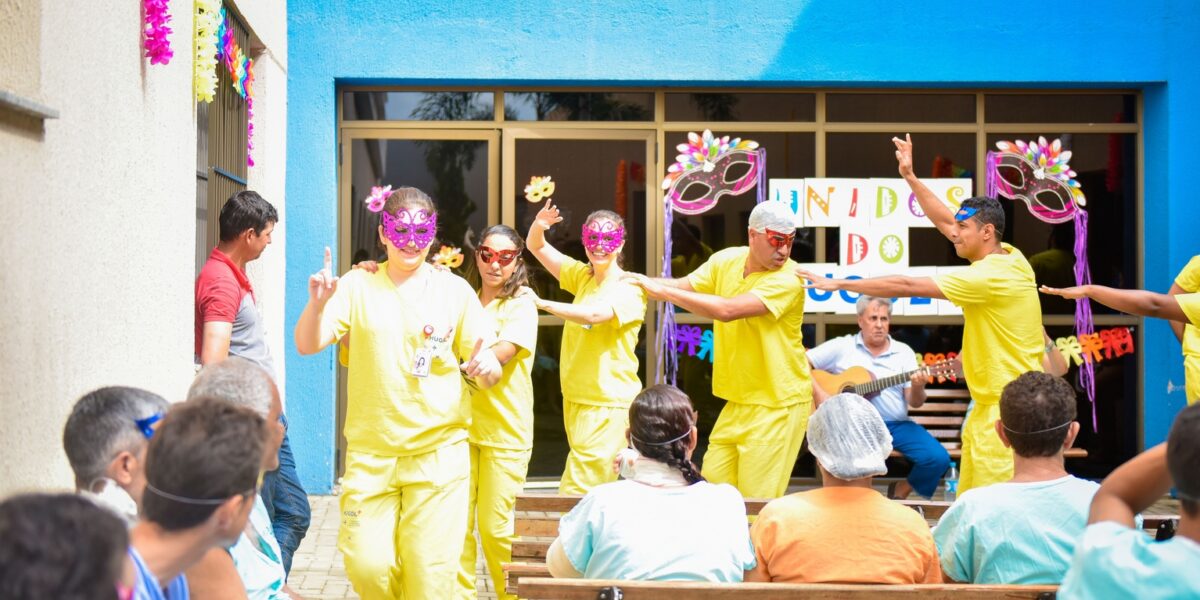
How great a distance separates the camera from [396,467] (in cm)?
457

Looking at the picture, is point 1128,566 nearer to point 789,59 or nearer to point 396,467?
point 396,467

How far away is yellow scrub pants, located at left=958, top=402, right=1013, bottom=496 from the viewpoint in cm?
534

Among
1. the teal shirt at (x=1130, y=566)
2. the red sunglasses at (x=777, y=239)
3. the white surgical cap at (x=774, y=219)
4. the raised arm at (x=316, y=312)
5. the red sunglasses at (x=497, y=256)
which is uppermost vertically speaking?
the white surgical cap at (x=774, y=219)

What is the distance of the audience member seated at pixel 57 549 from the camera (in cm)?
156

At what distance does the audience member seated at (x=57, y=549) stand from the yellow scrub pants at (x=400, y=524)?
9.52ft

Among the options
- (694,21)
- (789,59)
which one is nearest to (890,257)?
(789,59)

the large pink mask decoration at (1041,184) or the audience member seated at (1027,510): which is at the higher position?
the large pink mask decoration at (1041,184)

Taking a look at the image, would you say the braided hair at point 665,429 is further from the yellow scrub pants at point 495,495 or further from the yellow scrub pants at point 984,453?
the yellow scrub pants at point 984,453

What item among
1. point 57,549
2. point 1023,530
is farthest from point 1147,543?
point 57,549

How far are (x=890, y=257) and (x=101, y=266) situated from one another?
555 cm

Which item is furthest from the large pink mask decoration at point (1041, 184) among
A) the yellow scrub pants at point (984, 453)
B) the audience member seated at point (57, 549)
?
the audience member seated at point (57, 549)

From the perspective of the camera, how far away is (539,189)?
820 centimetres

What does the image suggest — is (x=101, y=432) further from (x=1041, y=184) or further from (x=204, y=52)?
(x=1041, y=184)

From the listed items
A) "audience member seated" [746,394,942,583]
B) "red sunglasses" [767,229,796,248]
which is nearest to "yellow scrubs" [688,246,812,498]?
"red sunglasses" [767,229,796,248]
